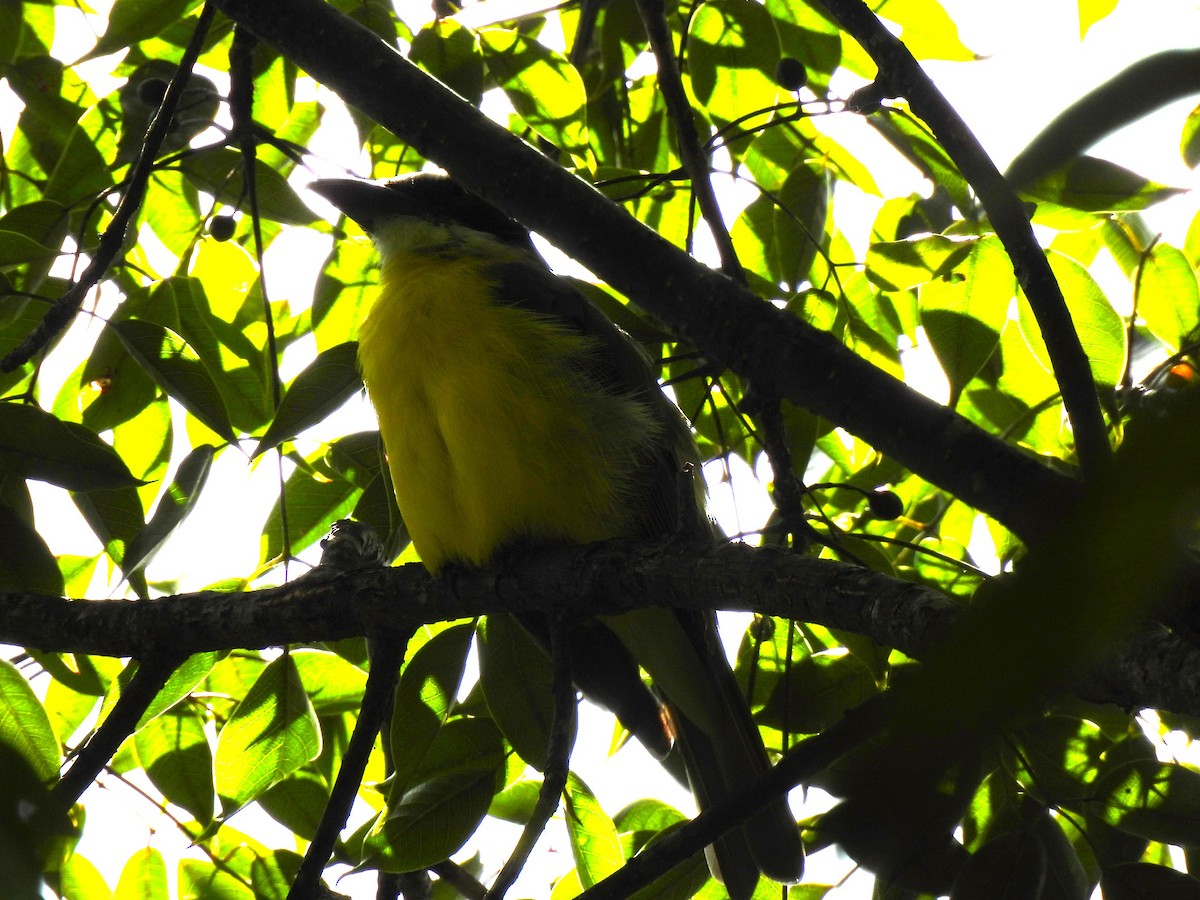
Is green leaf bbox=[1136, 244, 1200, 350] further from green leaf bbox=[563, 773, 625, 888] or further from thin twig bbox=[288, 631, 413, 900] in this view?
thin twig bbox=[288, 631, 413, 900]

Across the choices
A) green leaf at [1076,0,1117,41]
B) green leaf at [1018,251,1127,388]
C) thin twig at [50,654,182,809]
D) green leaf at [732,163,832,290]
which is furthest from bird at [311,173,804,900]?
green leaf at [1076,0,1117,41]

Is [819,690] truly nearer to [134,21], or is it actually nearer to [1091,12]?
[1091,12]

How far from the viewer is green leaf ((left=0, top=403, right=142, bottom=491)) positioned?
8.84 ft

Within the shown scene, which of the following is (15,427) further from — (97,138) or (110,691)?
(97,138)

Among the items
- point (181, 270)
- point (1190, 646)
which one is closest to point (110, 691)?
point (181, 270)

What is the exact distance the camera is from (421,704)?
2.97 metres

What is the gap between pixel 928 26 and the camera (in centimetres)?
356

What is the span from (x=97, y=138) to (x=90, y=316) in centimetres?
77

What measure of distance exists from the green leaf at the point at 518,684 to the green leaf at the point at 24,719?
1032mm

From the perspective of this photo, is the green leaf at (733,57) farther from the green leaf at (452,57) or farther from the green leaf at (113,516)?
the green leaf at (113,516)

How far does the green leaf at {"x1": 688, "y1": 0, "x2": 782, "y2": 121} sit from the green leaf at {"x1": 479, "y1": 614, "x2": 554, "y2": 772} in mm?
1679

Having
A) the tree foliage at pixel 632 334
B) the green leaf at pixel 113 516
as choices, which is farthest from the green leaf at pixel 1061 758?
the green leaf at pixel 113 516

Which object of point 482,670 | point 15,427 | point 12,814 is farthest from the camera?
point 482,670

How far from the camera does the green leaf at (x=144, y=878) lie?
339 cm
